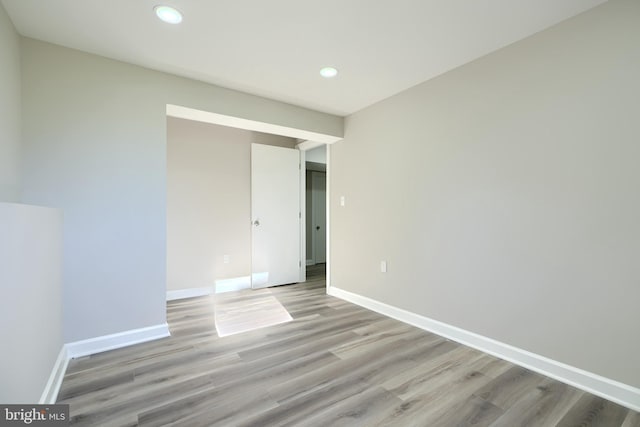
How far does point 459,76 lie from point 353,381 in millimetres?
2586

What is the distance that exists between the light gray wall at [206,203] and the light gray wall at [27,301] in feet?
6.08

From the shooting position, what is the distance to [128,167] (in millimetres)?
2436

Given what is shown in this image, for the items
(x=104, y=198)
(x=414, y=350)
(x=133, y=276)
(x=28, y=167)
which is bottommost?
(x=414, y=350)

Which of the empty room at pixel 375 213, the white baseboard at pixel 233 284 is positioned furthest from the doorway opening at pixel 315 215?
the empty room at pixel 375 213

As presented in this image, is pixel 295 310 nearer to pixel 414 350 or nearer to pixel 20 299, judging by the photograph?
pixel 414 350

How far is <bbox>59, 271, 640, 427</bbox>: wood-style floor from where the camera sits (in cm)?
156

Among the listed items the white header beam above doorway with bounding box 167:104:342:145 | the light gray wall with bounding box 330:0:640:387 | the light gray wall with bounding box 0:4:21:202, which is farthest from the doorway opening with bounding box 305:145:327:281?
the light gray wall with bounding box 0:4:21:202

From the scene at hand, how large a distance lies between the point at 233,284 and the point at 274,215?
1.18m

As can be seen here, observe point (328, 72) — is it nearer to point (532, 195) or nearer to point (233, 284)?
point (532, 195)

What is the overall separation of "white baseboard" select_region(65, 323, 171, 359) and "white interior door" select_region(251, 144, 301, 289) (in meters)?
1.76

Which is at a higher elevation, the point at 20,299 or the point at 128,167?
the point at 128,167

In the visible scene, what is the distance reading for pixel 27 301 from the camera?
135 cm

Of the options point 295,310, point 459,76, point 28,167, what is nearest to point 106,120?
point 28,167

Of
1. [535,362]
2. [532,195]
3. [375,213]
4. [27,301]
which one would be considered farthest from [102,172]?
[535,362]
